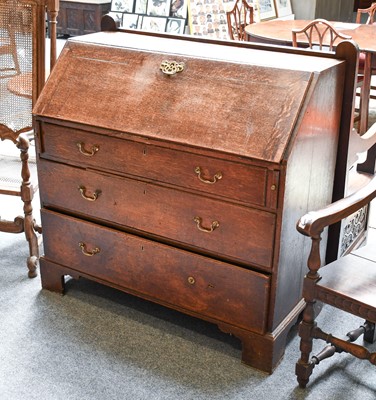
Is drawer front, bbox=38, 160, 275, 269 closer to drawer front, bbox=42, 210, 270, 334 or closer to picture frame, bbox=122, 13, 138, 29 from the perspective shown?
drawer front, bbox=42, 210, 270, 334

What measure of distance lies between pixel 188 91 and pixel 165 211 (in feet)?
1.53

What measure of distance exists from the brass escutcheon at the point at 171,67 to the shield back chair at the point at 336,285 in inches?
30.2

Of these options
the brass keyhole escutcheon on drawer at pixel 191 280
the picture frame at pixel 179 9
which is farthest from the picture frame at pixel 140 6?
the brass keyhole escutcheon on drawer at pixel 191 280

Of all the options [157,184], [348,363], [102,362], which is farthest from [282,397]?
[157,184]

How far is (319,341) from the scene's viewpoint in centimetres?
263

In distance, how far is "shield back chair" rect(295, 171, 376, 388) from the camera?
6.85ft

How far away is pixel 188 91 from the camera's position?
2371mm

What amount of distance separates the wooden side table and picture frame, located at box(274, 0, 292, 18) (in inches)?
93.1

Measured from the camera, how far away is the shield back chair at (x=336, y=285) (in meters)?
2.09

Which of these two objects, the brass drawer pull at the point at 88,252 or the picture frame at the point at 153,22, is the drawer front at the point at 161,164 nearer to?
the brass drawer pull at the point at 88,252

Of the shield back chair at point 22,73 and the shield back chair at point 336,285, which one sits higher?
the shield back chair at point 22,73

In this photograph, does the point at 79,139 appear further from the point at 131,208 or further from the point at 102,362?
the point at 102,362

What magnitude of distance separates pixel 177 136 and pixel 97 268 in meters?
0.80

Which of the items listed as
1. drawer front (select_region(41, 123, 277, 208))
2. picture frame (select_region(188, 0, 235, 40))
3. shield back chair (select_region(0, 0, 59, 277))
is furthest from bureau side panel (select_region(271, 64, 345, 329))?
picture frame (select_region(188, 0, 235, 40))
